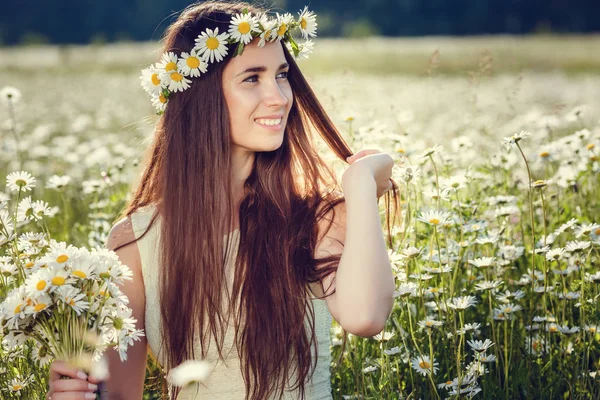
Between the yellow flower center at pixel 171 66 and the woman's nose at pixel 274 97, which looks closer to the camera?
the woman's nose at pixel 274 97

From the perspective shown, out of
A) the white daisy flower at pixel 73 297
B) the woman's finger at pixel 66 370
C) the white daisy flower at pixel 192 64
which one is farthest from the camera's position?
the white daisy flower at pixel 192 64

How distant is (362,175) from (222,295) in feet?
1.89

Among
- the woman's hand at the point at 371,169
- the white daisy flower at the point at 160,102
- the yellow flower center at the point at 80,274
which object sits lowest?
the yellow flower center at the point at 80,274

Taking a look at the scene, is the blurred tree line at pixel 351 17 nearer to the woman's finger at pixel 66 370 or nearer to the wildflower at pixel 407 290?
the wildflower at pixel 407 290

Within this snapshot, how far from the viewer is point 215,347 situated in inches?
101

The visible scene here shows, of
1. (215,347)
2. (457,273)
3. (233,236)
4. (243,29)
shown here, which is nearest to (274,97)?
(243,29)

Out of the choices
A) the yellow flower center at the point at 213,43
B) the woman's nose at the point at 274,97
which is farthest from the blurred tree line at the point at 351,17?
the woman's nose at the point at 274,97

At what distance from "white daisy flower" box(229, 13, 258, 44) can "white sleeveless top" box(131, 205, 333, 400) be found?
57 cm

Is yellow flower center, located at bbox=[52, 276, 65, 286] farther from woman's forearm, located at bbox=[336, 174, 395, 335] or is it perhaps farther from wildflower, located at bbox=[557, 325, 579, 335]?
wildflower, located at bbox=[557, 325, 579, 335]

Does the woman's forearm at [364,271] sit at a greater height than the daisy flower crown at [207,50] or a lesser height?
lesser

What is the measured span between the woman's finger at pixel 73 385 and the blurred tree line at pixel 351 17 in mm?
41560

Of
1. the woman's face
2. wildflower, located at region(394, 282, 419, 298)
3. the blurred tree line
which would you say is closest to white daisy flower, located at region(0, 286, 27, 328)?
the woman's face

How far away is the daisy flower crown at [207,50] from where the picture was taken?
2.60 meters

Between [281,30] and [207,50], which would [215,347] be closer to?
[207,50]
